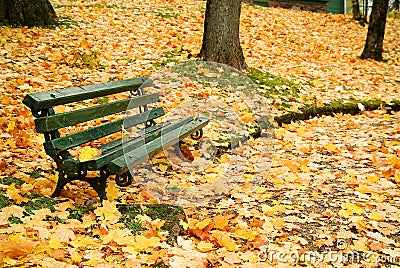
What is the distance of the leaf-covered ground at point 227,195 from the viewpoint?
102 inches

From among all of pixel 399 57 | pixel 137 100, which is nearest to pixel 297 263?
pixel 137 100

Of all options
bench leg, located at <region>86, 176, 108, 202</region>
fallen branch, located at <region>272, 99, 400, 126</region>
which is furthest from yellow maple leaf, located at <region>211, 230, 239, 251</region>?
fallen branch, located at <region>272, 99, 400, 126</region>

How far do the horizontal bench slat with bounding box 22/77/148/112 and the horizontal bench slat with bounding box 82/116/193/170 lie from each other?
1.59 ft

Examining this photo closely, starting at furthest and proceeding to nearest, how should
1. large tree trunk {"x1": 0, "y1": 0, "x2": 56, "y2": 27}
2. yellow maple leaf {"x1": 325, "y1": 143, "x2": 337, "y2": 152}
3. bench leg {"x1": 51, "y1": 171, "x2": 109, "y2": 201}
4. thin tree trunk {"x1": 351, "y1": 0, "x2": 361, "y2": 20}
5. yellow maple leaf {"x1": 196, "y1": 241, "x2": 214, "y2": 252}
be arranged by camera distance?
thin tree trunk {"x1": 351, "y1": 0, "x2": 361, "y2": 20}, large tree trunk {"x1": 0, "y1": 0, "x2": 56, "y2": 27}, yellow maple leaf {"x1": 325, "y1": 143, "x2": 337, "y2": 152}, bench leg {"x1": 51, "y1": 171, "x2": 109, "y2": 201}, yellow maple leaf {"x1": 196, "y1": 241, "x2": 214, "y2": 252}

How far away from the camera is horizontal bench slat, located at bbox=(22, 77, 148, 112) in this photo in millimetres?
2950

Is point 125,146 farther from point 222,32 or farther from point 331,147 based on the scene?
point 222,32

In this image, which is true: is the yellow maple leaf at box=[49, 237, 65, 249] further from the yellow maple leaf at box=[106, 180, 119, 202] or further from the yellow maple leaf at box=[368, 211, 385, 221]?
the yellow maple leaf at box=[368, 211, 385, 221]

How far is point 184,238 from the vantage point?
9.41ft

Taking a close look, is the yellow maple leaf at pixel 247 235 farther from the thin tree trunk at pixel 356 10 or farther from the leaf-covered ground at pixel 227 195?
the thin tree trunk at pixel 356 10

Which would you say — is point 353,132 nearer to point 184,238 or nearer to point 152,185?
point 152,185

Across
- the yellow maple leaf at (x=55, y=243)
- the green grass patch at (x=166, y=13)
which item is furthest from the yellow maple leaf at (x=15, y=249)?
the green grass patch at (x=166, y=13)

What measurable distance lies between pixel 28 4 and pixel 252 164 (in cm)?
624

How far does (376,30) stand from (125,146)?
29.5ft

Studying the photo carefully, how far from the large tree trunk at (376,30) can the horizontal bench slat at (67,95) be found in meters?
8.14
